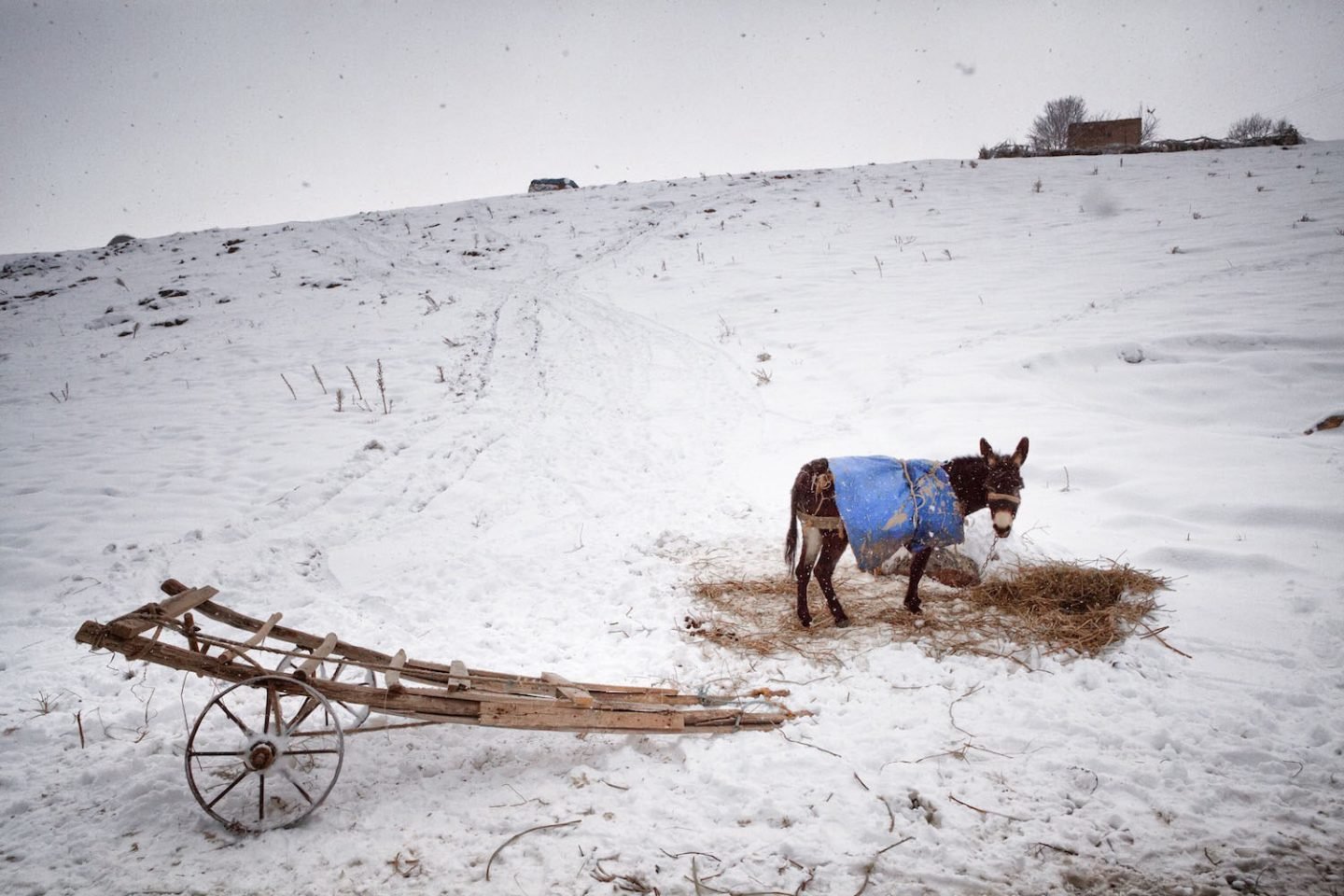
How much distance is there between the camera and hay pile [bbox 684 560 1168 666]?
425cm

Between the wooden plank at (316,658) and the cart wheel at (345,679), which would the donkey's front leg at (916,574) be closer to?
the cart wheel at (345,679)

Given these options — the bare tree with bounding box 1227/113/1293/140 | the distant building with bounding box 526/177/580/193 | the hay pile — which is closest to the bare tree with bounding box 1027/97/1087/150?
the bare tree with bounding box 1227/113/1293/140

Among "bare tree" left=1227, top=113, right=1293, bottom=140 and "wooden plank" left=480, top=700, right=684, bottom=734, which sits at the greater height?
"bare tree" left=1227, top=113, right=1293, bottom=140

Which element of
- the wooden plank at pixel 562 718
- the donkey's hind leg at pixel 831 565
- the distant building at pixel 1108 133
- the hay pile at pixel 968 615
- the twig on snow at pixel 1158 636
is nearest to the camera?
the wooden plank at pixel 562 718

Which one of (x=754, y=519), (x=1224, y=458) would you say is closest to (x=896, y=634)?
(x=754, y=519)

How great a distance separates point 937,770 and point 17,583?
807 centimetres

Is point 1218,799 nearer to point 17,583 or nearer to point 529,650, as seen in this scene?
point 529,650

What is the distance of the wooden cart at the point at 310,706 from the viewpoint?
119 inches

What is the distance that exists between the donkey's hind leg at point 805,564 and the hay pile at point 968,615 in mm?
115

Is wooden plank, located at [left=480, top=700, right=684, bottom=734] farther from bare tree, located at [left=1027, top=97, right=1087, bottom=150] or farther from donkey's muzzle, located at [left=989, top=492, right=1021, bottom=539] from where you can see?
bare tree, located at [left=1027, top=97, right=1087, bottom=150]

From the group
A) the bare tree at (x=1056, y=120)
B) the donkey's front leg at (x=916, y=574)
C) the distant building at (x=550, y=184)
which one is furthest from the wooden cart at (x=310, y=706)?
the bare tree at (x=1056, y=120)

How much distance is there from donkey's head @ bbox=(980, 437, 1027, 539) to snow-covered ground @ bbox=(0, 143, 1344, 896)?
1.09 metres

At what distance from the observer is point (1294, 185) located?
47.6ft

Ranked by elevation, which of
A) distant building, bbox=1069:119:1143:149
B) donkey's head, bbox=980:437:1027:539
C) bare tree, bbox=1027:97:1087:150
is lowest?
donkey's head, bbox=980:437:1027:539
